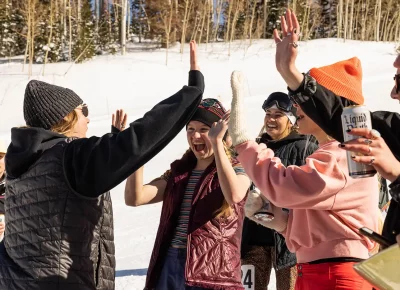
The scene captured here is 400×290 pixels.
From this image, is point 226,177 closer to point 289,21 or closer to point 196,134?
point 196,134

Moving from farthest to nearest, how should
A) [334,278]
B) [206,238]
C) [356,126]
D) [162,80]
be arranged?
[162,80] < [206,238] < [334,278] < [356,126]

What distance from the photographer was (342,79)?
2.74 m

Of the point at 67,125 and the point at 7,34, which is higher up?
the point at 67,125

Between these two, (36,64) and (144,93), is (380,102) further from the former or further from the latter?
(36,64)

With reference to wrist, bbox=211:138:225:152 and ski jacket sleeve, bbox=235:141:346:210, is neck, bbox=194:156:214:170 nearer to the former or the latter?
wrist, bbox=211:138:225:152

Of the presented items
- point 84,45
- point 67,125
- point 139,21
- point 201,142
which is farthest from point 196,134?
point 139,21

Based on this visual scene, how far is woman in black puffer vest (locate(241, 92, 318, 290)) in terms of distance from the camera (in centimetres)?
427

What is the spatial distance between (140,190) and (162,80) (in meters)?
18.2

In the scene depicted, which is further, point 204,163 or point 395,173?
point 204,163

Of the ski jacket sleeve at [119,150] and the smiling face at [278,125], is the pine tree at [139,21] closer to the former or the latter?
the smiling face at [278,125]

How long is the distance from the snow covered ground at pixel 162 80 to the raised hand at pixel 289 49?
21.3ft

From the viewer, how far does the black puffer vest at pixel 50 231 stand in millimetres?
2539

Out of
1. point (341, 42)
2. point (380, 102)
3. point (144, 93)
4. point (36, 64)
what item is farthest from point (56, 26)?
point (380, 102)

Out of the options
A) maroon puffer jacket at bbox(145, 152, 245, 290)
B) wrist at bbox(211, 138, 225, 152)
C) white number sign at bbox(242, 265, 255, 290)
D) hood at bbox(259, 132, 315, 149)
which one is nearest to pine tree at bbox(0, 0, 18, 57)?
hood at bbox(259, 132, 315, 149)
